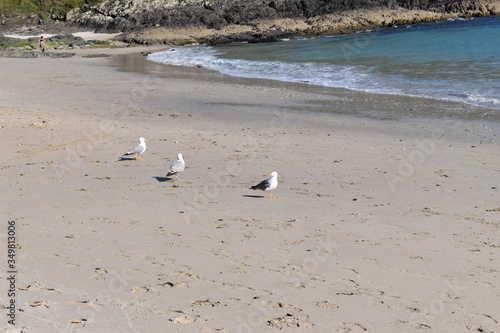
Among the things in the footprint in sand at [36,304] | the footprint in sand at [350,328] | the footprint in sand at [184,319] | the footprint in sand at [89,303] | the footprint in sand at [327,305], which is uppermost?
the footprint in sand at [36,304]

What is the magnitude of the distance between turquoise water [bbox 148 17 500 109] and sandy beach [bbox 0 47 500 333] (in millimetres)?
4510

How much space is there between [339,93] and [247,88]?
326cm

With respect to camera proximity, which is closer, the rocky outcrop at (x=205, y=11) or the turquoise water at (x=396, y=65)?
the turquoise water at (x=396, y=65)

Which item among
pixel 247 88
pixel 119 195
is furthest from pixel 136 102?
pixel 119 195

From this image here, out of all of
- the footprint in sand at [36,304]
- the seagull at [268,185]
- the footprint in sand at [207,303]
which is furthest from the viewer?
the seagull at [268,185]

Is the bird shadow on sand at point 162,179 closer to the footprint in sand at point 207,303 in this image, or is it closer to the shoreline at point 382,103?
the footprint in sand at point 207,303

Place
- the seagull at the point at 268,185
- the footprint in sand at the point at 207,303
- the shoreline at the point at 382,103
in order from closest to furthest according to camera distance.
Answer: the footprint in sand at the point at 207,303 → the seagull at the point at 268,185 → the shoreline at the point at 382,103

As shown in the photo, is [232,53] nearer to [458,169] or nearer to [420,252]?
[458,169]

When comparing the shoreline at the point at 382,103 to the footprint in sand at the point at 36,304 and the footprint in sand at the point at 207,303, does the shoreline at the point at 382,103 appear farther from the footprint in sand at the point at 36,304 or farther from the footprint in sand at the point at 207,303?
the footprint in sand at the point at 36,304

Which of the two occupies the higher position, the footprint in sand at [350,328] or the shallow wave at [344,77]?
the shallow wave at [344,77]

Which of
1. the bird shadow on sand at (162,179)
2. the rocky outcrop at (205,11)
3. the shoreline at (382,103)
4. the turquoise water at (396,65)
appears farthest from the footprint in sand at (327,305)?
the rocky outcrop at (205,11)

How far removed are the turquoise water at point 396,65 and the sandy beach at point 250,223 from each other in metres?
4.51

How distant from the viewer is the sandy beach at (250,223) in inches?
175

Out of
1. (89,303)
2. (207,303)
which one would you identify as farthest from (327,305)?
(89,303)
